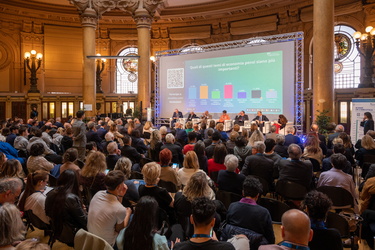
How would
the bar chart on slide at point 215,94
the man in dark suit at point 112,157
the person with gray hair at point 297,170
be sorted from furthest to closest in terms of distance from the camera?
the bar chart on slide at point 215,94 < the man in dark suit at point 112,157 < the person with gray hair at point 297,170

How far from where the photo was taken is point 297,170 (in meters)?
4.79

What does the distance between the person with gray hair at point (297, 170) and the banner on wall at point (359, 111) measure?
6.28 meters

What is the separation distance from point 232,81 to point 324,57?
17.1 ft

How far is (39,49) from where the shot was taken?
20141mm

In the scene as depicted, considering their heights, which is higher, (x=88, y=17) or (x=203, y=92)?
(x=88, y=17)

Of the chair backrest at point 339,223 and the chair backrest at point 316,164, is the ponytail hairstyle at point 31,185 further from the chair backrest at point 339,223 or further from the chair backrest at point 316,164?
the chair backrest at point 316,164

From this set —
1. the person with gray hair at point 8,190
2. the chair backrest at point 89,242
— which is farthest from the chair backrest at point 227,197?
the person with gray hair at point 8,190

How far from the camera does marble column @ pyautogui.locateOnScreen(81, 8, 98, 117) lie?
1647cm

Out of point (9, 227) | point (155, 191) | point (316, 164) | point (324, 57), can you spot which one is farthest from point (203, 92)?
point (9, 227)

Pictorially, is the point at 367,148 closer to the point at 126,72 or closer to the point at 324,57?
the point at 324,57

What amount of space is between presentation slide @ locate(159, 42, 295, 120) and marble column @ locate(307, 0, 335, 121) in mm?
2391

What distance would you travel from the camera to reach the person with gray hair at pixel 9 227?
2.13 metres

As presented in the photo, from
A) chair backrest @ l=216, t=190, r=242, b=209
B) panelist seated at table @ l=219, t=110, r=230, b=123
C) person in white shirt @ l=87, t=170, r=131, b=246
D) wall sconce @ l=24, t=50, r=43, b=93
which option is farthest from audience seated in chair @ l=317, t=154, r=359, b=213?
wall sconce @ l=24, t=50, r=43, b=93

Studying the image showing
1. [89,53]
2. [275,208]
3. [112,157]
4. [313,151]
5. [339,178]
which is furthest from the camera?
[89,53]
